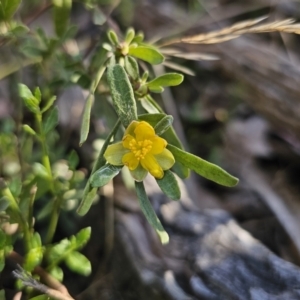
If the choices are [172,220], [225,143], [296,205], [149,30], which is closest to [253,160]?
[225,143]

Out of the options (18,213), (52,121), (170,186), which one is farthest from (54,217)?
(170,186)

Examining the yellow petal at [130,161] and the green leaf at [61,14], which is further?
the green leaf at [61,14]

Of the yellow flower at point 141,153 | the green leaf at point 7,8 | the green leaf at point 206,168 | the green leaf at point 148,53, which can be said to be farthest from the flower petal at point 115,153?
the green leaf at point 7,8

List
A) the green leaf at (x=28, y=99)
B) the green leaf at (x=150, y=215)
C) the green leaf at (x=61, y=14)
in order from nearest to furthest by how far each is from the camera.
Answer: the green leaf at (x=150, y=215)
the green leaf at (x=28, y=99)
the green leaf at (x=61, y=14)

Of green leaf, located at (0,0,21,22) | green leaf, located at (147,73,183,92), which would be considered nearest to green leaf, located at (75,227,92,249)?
green leaf, located at (147,73,183,92)

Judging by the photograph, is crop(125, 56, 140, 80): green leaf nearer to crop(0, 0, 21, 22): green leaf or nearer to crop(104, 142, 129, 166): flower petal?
crop(104, 142, 129, 166): flower petal

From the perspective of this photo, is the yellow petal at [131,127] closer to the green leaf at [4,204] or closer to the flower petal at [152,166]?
the flower petal at [152,166]

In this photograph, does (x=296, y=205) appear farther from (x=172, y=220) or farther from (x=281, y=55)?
(x=281, y=55)
